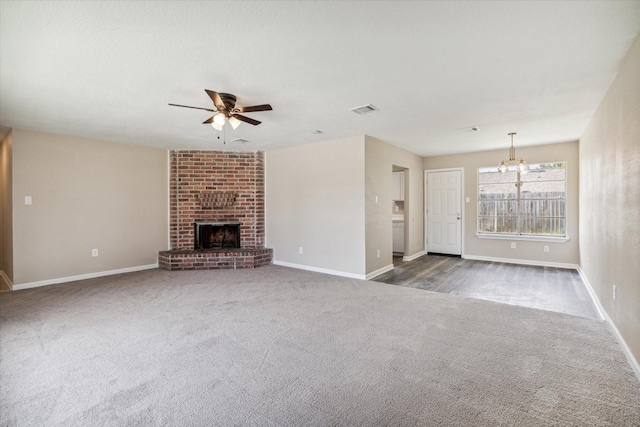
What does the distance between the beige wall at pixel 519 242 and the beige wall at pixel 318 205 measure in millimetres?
2830

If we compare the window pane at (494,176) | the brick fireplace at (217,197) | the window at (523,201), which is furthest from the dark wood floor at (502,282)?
the brick fireplace at (217,197)

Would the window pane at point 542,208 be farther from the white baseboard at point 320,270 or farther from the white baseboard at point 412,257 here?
the white baseboard at point 320,270

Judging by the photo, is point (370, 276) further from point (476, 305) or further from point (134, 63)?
point (134, 63)

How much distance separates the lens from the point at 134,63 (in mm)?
2465

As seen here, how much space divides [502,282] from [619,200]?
7.98 feet

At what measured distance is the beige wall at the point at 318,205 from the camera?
510 cm

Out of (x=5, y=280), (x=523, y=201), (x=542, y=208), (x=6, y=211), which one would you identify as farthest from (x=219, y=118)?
(x=542, y=208)

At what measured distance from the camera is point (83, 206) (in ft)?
A: 16.7

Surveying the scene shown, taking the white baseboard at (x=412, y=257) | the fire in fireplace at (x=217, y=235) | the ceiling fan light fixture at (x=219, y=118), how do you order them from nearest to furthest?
the ceiling fan light fixture at (x=219, y=118)
the fire in fireplace at (x=217, y=235)
the white baseboard at (x=412, y=257)

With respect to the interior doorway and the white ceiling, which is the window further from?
the white ceiling

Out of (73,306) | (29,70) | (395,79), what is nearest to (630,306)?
(395,79)

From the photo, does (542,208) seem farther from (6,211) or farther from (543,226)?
(6,211)

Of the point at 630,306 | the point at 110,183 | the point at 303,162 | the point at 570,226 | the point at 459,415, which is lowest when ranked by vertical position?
the point at 459,415

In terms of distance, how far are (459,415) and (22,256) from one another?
5.82m
